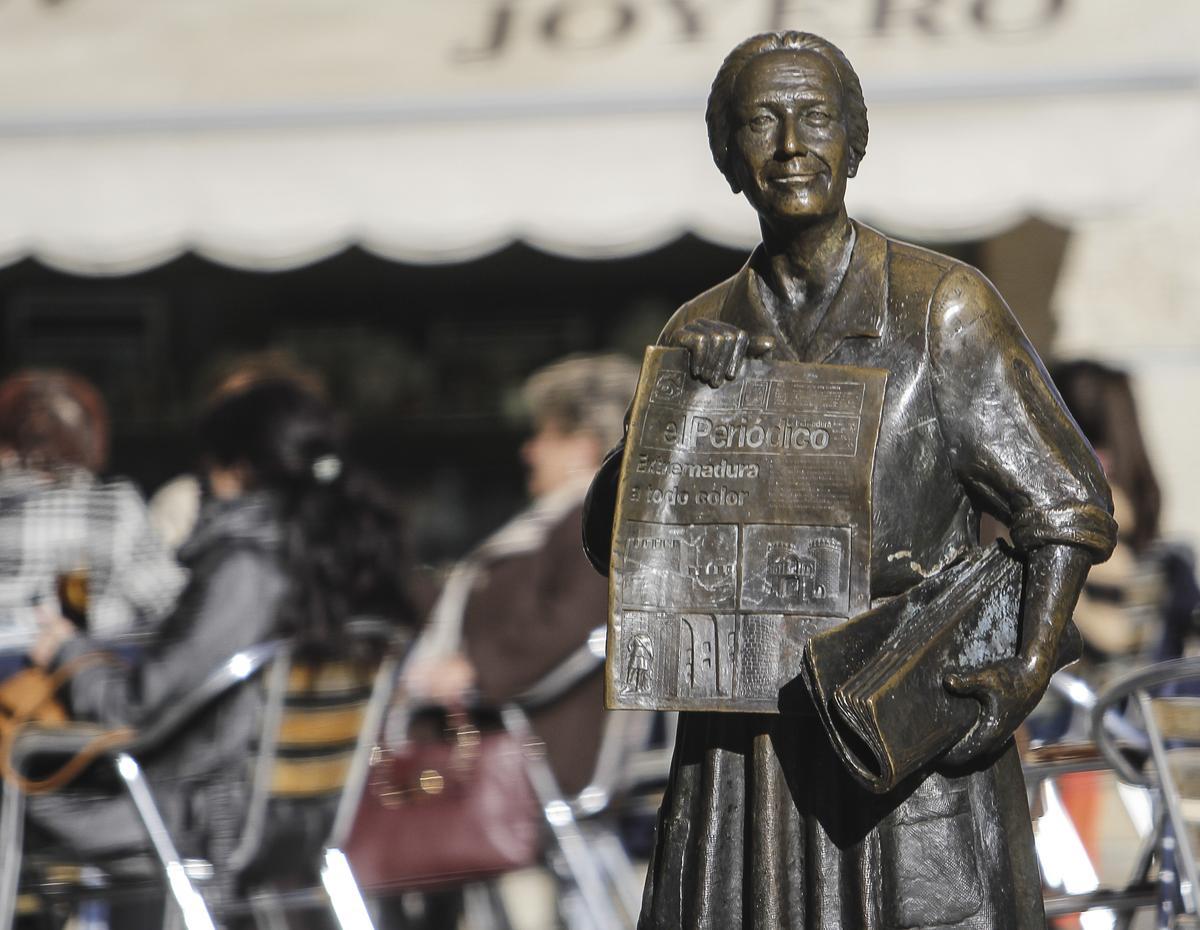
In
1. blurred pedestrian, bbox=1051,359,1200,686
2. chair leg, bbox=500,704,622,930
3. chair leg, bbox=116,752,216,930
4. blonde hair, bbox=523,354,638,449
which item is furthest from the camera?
blonde hair, bbox=523,354,638,449

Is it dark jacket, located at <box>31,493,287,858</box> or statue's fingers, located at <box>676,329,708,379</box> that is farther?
dark jacket, located at <box>31,493,287,858</box>

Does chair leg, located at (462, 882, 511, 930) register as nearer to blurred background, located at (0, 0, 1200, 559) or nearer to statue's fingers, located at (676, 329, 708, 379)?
blurred background, located at (0, 0, 1200, 559)

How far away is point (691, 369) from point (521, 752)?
2246 mm

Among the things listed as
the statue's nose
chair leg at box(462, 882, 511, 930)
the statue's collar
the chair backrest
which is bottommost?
chair leg at box(462, 882, 511, 930)

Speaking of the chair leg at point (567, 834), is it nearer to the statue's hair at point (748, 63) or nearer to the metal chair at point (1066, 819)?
the metal chair at point (1066, 819)

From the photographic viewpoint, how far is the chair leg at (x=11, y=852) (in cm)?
473

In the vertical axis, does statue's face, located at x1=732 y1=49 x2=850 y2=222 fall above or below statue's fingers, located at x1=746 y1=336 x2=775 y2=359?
above

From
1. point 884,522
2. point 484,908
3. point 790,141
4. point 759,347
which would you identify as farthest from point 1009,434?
point 484,908

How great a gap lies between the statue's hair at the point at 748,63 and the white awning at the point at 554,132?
3585 millimetres

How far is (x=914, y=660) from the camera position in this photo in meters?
2.55

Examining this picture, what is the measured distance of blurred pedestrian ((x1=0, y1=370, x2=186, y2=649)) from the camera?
19.8ft

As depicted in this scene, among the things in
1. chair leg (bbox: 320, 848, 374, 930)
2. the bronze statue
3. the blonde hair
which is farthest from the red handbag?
the bronze statue

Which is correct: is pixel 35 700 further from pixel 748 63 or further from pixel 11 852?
pixel 748 63

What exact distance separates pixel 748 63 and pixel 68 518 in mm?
3821
